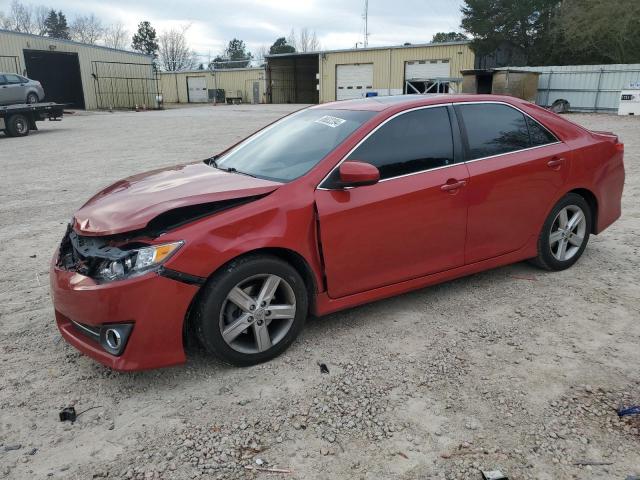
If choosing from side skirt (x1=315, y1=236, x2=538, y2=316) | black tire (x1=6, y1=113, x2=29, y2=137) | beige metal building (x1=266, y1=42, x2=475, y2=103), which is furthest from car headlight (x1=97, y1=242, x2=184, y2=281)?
beige metal building (x1=266, y1=42, x2=475, y2=103)

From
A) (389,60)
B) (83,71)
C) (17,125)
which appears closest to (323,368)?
(17,125)

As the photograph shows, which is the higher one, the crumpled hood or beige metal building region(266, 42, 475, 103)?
beige metal building region(266, 42, 475, 103)

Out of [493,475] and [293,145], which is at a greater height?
[293,145]

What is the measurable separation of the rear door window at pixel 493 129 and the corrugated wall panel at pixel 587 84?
26672mm

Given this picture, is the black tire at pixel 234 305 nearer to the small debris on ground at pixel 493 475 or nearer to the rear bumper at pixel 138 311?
the rear bumper at pixel 138 311

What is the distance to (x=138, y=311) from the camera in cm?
289

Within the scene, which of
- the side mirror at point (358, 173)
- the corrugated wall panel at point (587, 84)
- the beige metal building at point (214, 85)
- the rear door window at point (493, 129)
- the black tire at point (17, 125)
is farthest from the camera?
the beige metal building at point (214, 85)

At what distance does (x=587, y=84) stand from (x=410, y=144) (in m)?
28.8

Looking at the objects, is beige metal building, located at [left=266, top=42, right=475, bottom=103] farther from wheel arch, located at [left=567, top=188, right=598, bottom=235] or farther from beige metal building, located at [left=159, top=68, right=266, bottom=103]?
wheel arch, located at [left=567, top=188, right=598, bottom=235]

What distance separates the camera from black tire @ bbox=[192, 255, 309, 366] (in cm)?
306

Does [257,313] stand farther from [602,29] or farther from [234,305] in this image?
[602,29]

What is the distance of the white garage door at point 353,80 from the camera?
42.9m

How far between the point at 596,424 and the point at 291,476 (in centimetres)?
159

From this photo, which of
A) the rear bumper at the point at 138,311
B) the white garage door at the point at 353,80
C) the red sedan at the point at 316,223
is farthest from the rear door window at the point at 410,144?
the white garage door at the point at 353,80
